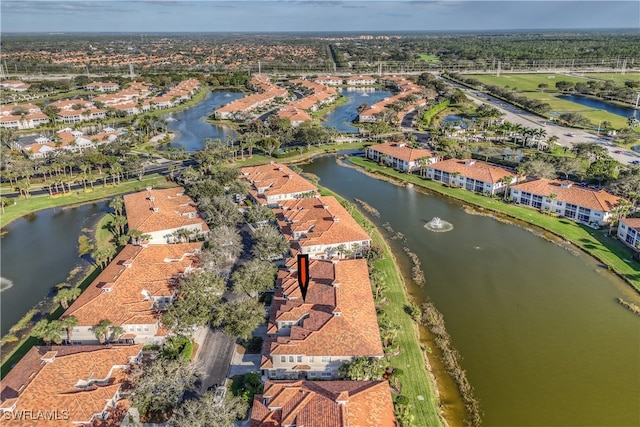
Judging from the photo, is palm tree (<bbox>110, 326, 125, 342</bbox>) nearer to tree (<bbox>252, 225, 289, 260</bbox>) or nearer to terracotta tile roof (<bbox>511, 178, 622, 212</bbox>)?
tree (<bbox>252, 225, 289, 260</bbox>)

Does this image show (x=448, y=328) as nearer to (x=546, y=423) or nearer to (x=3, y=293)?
(x=546, y=423)

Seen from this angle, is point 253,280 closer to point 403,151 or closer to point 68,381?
point 68,381

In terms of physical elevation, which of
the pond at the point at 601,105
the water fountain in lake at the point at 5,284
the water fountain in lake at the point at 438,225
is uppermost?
the pond at the point at 601,105

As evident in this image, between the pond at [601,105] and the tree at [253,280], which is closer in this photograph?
the tree at [253,280]

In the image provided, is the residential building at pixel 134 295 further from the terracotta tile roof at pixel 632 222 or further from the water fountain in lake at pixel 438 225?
the terracotta tile roof at pixel 632 222

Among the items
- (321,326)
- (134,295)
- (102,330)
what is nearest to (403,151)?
(321,326)

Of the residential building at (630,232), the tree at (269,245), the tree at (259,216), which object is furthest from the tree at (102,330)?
the residential building at (630,232)

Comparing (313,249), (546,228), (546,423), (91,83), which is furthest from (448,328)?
(91,83)
